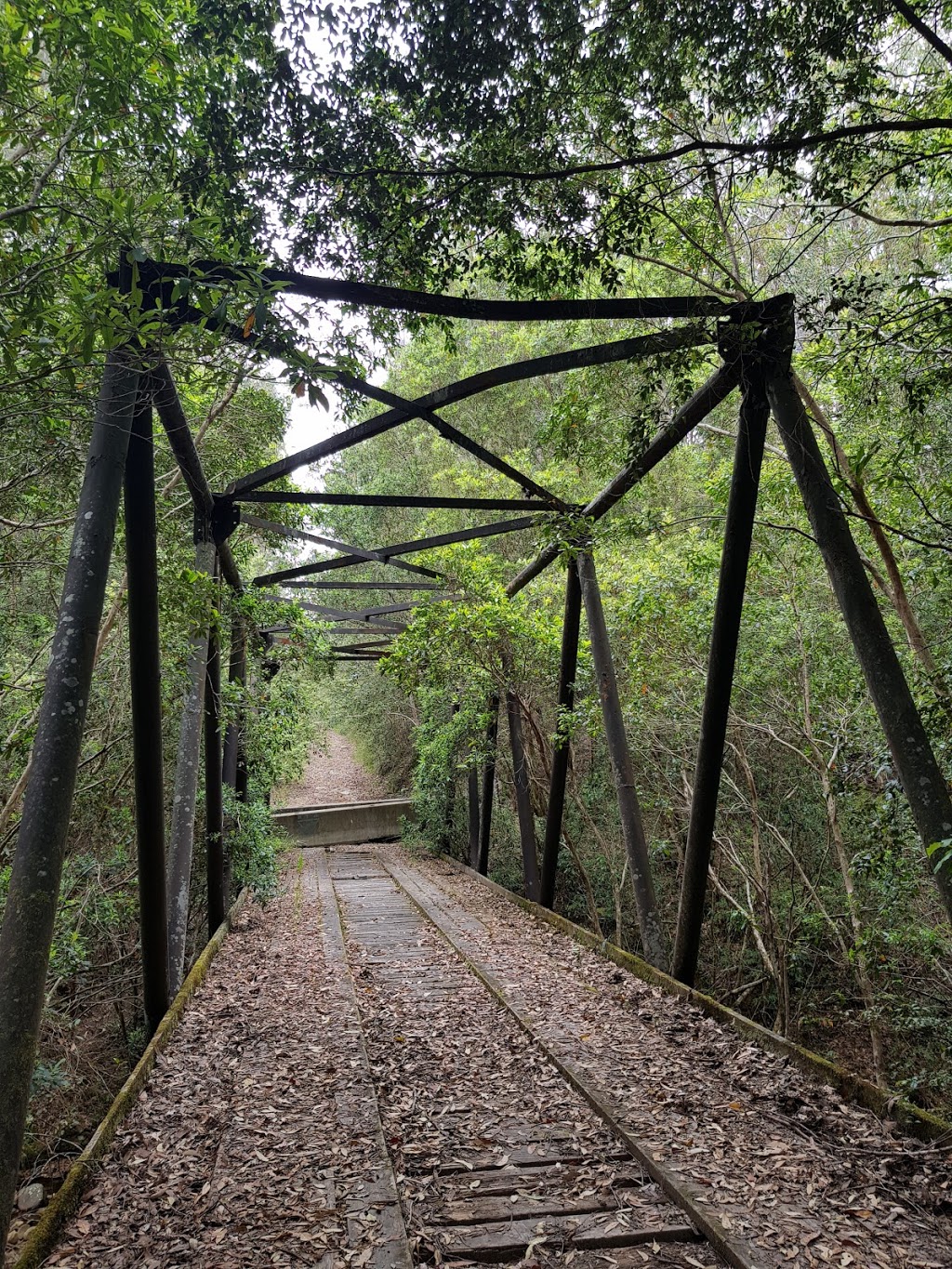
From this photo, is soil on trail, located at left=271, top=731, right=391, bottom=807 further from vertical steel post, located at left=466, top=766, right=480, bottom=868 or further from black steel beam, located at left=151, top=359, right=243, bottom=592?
black steel beam, located at left=151, top=359, right=243, bottom=592

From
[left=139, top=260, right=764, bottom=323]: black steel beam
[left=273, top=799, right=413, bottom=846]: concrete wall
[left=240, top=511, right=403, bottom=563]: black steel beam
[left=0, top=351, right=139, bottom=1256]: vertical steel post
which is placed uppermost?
[left=139, top=260, right=764, bottom=323]: black steel beam

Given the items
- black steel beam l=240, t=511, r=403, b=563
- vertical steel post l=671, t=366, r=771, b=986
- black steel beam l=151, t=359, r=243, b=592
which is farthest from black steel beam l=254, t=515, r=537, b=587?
vertical steel post l=671, t=366, r=771, b=986

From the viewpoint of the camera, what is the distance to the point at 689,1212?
2898mm

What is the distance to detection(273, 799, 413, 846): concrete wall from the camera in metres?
18.7

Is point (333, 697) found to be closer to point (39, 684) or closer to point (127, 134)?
point (39, 684)

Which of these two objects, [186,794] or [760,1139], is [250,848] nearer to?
[186,794]

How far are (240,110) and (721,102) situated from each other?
238 centimetres

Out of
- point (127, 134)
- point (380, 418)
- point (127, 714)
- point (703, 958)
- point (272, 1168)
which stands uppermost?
point (127, 134)

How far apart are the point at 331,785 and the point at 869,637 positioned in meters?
27.1

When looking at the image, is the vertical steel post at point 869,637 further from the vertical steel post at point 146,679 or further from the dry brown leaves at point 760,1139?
the vertical steel post at point 146,679

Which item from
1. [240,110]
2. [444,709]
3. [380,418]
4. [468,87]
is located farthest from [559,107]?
[444,709]

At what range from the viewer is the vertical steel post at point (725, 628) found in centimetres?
443

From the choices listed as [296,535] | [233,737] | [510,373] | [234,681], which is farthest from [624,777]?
[233,737]

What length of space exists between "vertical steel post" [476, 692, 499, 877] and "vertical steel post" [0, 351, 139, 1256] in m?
7.05
